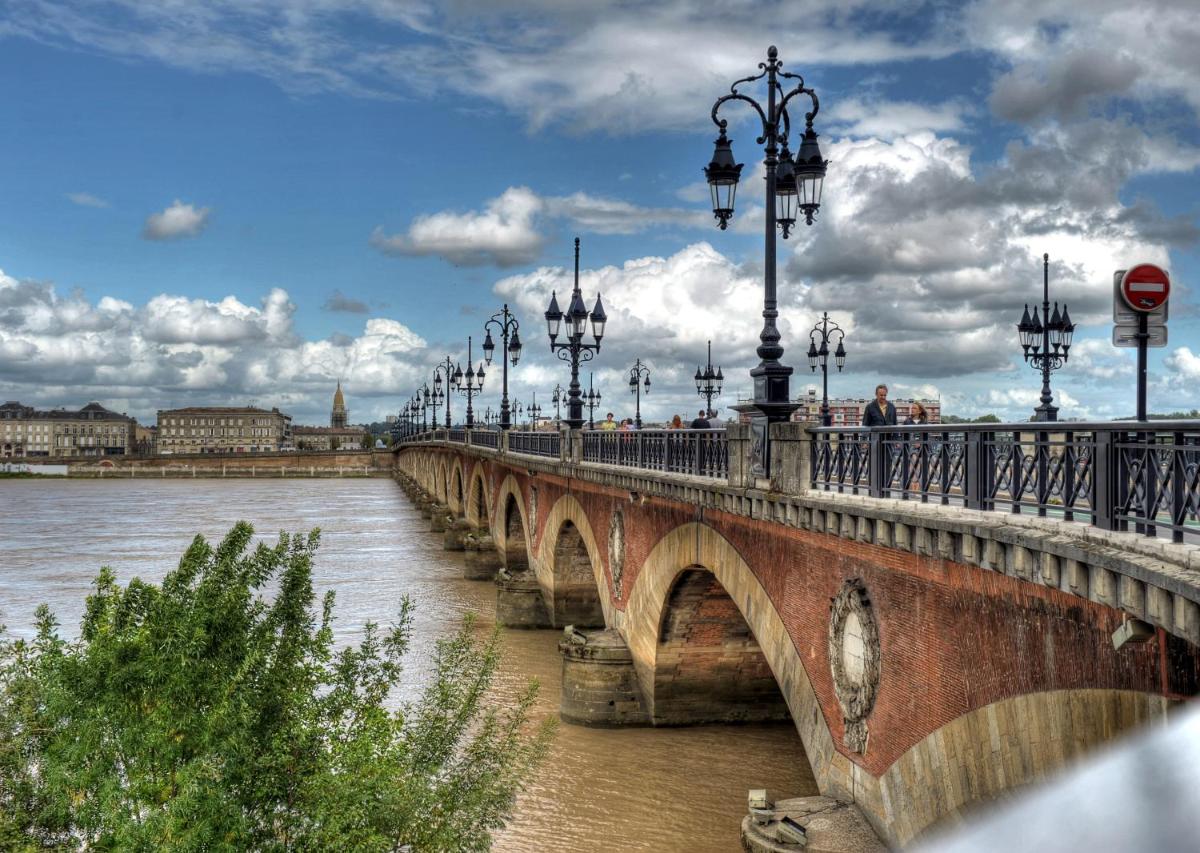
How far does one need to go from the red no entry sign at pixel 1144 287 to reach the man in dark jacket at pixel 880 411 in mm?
5091

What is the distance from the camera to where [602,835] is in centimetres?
1644

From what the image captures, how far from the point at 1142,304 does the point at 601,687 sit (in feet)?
51.2

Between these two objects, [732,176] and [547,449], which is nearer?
[732,176]

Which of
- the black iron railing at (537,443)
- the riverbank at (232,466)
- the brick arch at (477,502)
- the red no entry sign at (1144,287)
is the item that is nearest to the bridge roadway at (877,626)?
the red no entry sign at (1144,287)

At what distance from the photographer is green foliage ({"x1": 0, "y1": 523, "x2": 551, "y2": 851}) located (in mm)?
9945

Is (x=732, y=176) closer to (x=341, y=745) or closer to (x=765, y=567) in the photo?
(x=765, y=567)

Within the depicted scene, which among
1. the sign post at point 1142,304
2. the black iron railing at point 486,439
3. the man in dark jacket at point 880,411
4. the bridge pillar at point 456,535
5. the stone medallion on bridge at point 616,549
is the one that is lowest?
the bridge pillar at point 456,535

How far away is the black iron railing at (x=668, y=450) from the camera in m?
16.6

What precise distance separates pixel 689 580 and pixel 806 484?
7.04 meters

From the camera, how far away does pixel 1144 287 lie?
25.1ft

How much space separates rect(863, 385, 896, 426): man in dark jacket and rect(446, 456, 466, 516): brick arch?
1898 inches

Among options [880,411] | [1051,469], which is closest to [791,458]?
[880,411]

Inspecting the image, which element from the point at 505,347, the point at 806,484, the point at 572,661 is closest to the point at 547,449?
the point at 505,347

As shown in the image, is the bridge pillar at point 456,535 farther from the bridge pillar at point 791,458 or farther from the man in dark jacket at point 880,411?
the man in dark jacket at point 880,411
